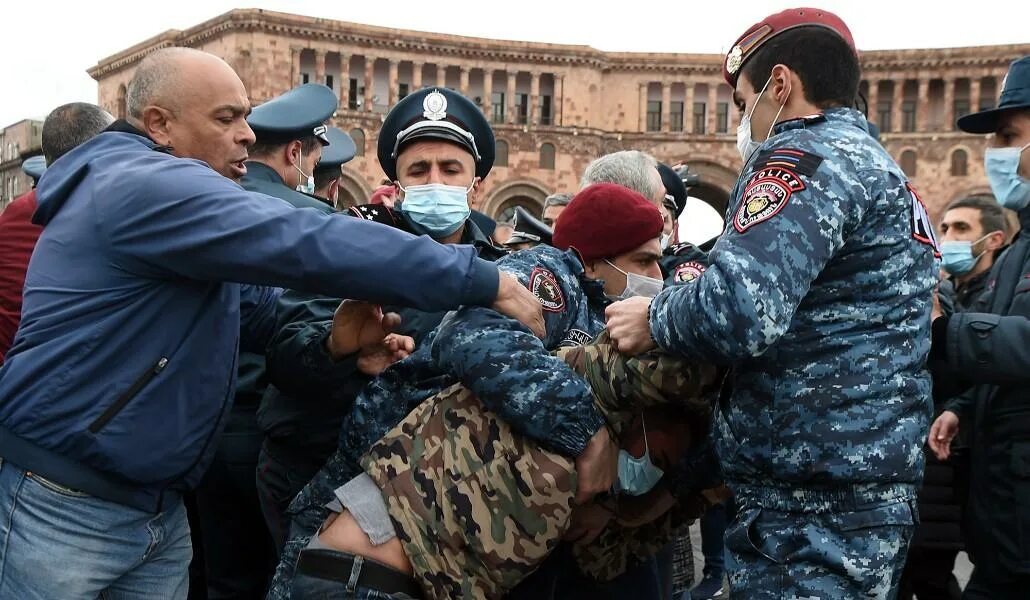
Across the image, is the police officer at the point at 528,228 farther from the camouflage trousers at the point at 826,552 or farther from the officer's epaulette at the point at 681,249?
the camouflage trousers at the point at 826,552

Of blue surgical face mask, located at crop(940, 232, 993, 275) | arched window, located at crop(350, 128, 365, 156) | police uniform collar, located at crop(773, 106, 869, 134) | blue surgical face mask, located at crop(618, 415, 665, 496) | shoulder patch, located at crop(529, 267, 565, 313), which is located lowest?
arched window, located at crop(350, 128, 365, 156)

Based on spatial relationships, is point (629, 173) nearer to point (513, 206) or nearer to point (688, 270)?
point (688, 270)

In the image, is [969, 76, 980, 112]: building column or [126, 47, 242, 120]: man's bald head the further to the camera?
[969, 76, 980, 112]: building column

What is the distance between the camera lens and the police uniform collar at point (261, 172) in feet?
14.2

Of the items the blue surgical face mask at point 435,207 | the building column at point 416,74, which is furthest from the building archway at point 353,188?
the blue surgical face mask at point 435,207

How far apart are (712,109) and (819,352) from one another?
47751 millimetres

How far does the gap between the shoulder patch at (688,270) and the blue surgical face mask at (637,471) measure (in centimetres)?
218

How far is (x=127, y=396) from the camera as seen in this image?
2.54m

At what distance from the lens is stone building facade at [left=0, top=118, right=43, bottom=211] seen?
52294mm

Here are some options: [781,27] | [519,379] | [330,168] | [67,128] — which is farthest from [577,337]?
[330,168]

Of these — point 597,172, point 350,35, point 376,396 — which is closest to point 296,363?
point 376,396

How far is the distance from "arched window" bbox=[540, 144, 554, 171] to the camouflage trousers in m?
43.4

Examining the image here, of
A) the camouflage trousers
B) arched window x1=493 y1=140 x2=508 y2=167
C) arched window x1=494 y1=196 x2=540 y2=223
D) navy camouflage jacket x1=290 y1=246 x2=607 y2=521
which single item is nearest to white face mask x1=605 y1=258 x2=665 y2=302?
navy camouflage jacket x1=290 y1=246 x2=607 y2=521

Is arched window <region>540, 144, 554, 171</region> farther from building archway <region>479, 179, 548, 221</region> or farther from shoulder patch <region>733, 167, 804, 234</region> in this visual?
shoulder patch <region>733, 167, 804, 234</region>
